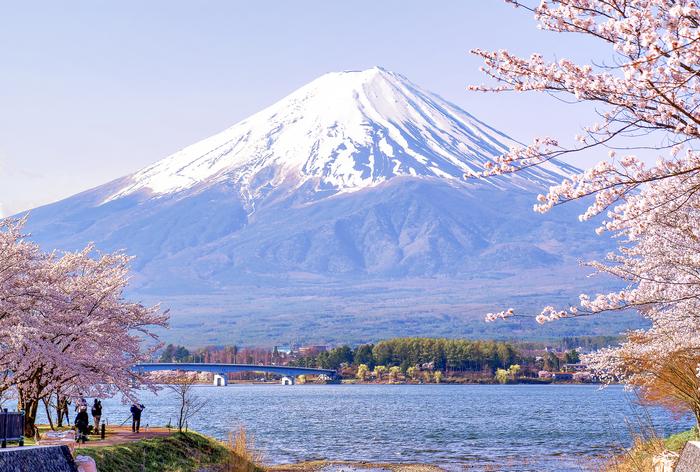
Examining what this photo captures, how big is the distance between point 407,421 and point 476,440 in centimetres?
1803

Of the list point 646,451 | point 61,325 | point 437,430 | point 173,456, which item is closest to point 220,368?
point 437,430

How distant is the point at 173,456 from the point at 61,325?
25.0 feet

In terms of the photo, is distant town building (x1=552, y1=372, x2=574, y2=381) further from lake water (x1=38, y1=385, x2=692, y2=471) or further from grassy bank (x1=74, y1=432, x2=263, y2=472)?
grassy bank (x1=74, y1=432, x2=263, y2=472)

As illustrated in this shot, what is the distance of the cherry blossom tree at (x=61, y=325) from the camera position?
2828cm

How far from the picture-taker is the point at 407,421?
77.4 metres

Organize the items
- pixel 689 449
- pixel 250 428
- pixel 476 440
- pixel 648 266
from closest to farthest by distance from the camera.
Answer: pixel 689 449, pixel 648 266, pixel 476 440, pixel 250 428

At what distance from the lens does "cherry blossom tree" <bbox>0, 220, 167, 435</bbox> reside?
28.3 metres

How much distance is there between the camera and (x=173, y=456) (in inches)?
1401

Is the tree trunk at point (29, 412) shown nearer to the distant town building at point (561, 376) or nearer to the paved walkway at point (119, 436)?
the paved walkway at point (119, 436)

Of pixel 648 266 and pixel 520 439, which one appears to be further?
pixel 520 439

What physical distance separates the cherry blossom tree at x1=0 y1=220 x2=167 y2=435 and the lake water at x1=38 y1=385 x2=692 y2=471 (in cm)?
1282

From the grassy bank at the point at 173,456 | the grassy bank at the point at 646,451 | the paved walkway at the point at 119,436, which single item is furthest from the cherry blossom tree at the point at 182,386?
the grassy bank at the point at 646,451

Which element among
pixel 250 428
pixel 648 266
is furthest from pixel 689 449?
pixel 250 428

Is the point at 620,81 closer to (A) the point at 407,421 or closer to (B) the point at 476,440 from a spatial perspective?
(B) the point at 476,440
